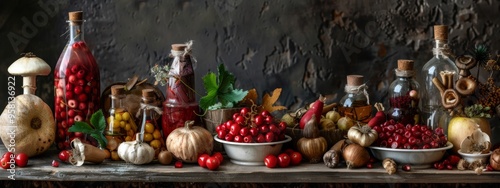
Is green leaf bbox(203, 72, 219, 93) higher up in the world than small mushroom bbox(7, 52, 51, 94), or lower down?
lower down

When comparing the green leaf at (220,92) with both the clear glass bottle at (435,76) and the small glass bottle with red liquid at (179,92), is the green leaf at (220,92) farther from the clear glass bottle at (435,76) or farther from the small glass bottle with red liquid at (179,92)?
the clear glass bottle at (435,76)

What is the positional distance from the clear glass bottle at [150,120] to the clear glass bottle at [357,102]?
0.57m

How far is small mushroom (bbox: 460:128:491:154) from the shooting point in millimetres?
2062

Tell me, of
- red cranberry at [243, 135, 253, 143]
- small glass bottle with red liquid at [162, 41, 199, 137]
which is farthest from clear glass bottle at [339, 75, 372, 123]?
small glass bottle with red liquid at [162, 41, 199, 137]

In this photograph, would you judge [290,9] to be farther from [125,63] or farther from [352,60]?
[125,63]

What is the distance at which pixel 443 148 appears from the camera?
6.68 feet

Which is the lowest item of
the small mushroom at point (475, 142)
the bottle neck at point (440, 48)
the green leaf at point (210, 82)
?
the small mushroom at point (475, 142)

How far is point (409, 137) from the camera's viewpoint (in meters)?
2.04

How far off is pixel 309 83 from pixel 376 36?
28cm

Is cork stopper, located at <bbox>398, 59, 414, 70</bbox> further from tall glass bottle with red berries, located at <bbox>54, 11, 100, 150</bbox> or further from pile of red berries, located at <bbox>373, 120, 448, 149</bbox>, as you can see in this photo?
tall glass bottle with red berries, located at <bbox>54, 11, 100, 150</bbox>

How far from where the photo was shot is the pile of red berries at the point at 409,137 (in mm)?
2031

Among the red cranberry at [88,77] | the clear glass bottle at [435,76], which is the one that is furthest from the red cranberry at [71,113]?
the clear glass bottle at [435,76]

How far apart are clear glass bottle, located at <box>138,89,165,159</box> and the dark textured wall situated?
361mm

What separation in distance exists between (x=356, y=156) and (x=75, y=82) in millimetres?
862
